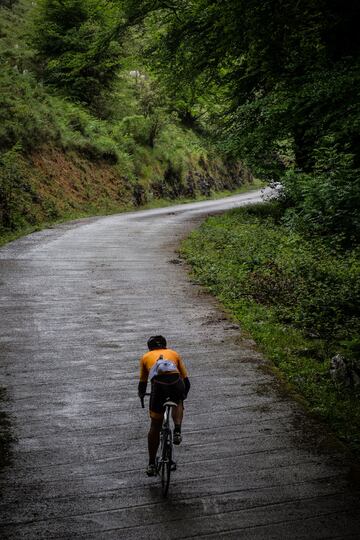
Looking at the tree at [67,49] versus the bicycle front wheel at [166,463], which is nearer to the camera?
the bicycle front wheel at [166,463]

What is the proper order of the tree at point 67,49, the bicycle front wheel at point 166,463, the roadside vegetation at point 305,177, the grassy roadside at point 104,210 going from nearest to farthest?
the bicycle front wheel at point 166,463 < the roadside vegetation at point 305,177 < the grassy roadside at point 104,210 < the tree at point 67,49

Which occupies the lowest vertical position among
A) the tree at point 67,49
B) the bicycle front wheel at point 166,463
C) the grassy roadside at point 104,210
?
the grassy roadside at point 104,210

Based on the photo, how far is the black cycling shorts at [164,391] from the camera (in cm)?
591

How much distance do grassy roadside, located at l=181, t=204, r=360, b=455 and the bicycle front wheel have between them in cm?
251

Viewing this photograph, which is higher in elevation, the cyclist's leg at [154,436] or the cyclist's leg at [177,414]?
the cyclist's leg at [177,414]

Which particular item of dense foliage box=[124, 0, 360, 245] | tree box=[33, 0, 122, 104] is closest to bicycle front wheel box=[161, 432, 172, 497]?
dense foliage box=[124, 0, 360, 245]

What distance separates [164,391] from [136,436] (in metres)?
1.71

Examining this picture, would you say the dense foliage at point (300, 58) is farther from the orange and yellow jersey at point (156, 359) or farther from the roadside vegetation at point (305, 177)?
the orange and yellow jersey at point (156, 359)

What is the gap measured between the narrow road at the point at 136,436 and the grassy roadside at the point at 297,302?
0.41 meters

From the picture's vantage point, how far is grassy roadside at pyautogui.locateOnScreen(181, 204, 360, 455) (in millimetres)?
8617

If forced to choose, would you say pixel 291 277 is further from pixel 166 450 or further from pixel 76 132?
pixel 76 132

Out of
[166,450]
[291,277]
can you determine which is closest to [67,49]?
[291,277]

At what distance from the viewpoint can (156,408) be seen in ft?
19.5

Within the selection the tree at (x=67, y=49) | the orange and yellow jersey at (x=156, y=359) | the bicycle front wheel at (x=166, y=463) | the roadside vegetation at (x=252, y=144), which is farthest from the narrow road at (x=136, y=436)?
the tree at (x=67, y=49)
